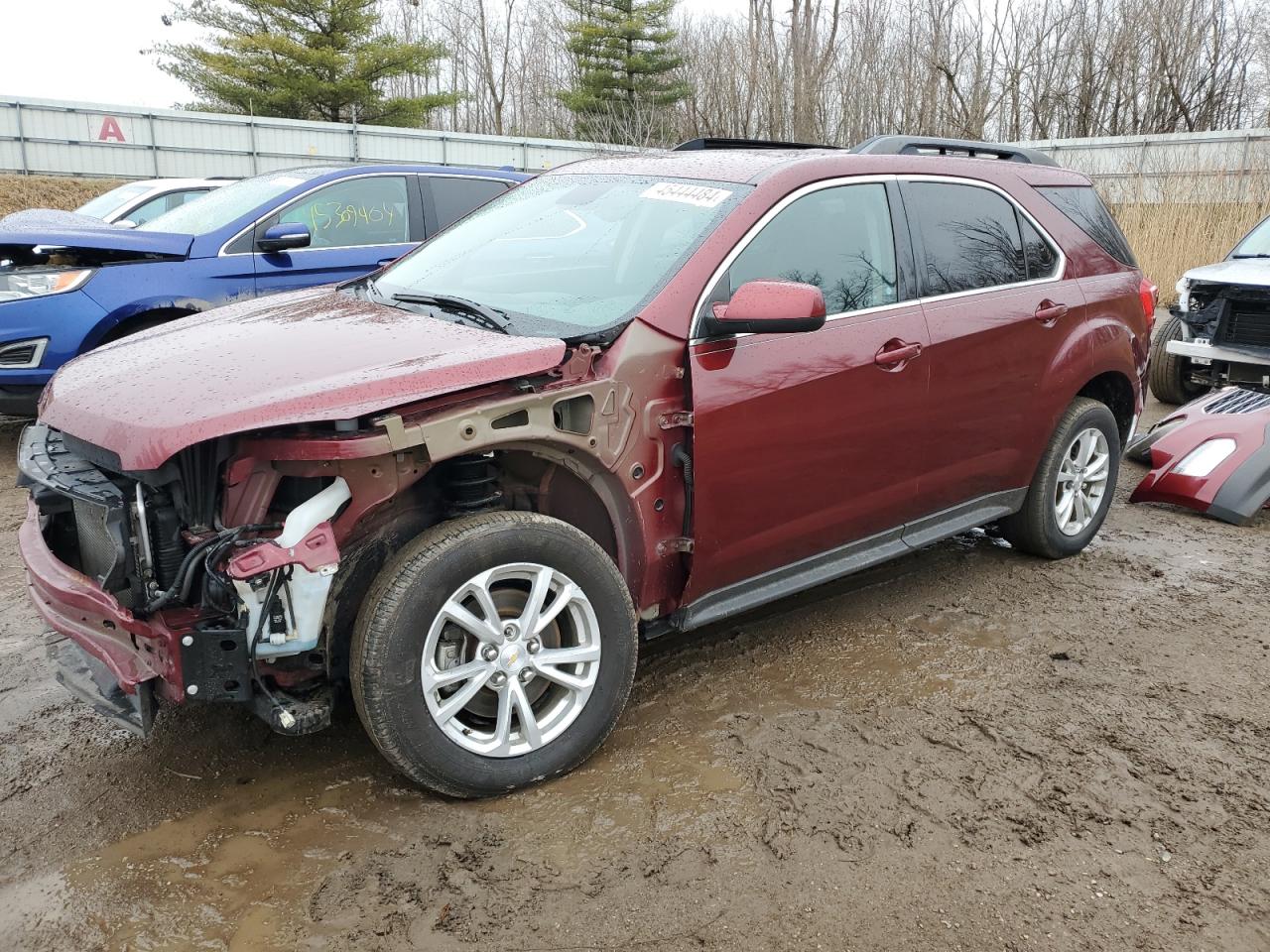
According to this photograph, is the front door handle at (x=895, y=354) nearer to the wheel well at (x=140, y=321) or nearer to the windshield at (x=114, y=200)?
the wheel well at (x=140, y=321)

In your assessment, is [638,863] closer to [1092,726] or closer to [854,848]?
[854,848]

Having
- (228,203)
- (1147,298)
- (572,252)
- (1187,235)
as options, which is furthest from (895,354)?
(1187,235)

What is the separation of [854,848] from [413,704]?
4.04 ft

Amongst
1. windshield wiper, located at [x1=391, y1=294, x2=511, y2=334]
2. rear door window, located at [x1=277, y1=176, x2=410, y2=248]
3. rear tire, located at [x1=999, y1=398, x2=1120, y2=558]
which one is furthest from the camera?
rear door window, located at [x1=277, y1=176, x2=410, y2=248]

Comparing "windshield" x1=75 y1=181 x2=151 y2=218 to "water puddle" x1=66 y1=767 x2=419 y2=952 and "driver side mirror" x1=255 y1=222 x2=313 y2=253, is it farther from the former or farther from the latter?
"water puddle" x1=66 y1=767 x2=419 y2=952

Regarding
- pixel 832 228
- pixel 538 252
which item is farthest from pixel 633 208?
pixel 832 228

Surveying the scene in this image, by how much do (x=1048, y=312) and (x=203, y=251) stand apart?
5143 mm

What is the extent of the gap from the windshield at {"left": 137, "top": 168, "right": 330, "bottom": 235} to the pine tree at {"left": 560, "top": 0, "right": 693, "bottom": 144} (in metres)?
26.9

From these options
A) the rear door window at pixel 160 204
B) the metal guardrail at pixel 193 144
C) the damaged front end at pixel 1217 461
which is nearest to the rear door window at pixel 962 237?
the damaged front end at pixel 1217 461

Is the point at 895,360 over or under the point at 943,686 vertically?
over

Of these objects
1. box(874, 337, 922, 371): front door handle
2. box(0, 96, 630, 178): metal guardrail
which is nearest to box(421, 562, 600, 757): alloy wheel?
box(874, 337, 922, 371): front door handle

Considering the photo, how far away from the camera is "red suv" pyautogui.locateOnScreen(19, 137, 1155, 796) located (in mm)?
2570

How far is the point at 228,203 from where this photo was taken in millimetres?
7262

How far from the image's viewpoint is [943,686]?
367cm
